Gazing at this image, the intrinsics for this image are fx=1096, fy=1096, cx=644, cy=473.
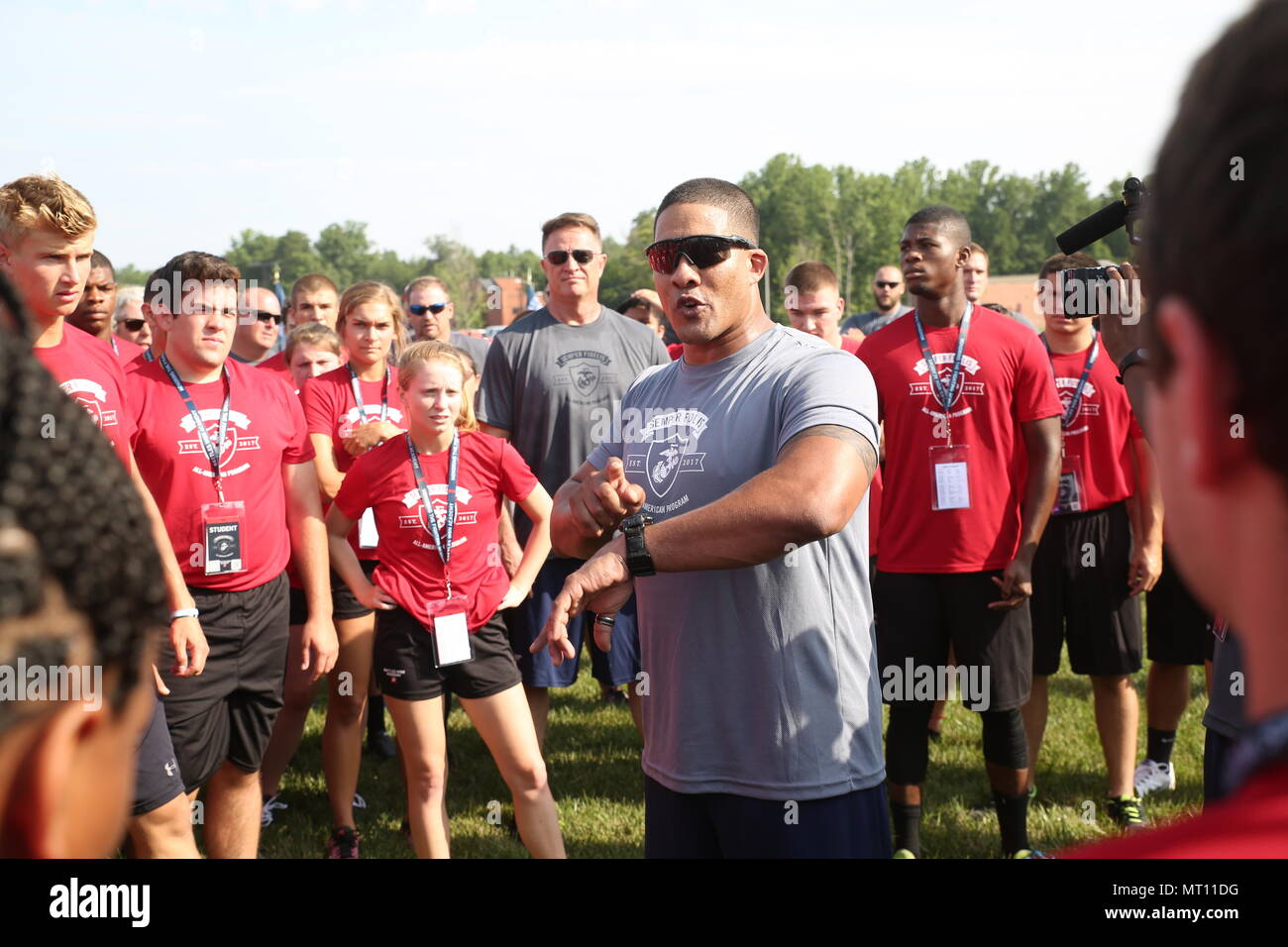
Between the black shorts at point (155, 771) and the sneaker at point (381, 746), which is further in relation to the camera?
the sneaker at point (381, 746)

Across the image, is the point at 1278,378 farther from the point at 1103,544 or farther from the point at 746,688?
the point at 1103,544

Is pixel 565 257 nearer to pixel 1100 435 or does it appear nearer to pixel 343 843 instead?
pixel 1100 435

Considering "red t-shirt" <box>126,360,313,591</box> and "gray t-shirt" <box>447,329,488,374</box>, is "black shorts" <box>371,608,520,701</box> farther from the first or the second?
"gray t-shirt" <box>447,329,488,374</box>

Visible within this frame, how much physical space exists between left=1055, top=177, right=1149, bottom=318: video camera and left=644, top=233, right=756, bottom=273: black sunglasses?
0.98 meters

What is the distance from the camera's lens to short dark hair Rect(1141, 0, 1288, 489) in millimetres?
778

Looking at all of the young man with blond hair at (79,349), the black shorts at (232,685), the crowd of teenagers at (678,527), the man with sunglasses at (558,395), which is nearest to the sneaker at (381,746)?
the crowd of teenagers at (678,527)

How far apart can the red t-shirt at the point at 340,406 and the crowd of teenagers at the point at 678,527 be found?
0.8 inches

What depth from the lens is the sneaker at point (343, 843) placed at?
17.1ft

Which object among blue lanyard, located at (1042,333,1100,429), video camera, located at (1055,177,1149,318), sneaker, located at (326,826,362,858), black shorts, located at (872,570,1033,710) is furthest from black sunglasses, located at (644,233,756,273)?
sneaker, located at (326,826,362,858)

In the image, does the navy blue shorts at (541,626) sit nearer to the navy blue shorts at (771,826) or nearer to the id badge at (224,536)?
the id badge at (224,536)

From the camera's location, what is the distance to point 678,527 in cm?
261

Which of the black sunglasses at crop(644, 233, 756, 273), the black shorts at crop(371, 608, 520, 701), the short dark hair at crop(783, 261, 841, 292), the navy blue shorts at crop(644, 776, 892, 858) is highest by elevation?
the short dark hair at crop(783, 261, 841, 292)

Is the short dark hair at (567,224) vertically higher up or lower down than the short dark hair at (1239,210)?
higher up
